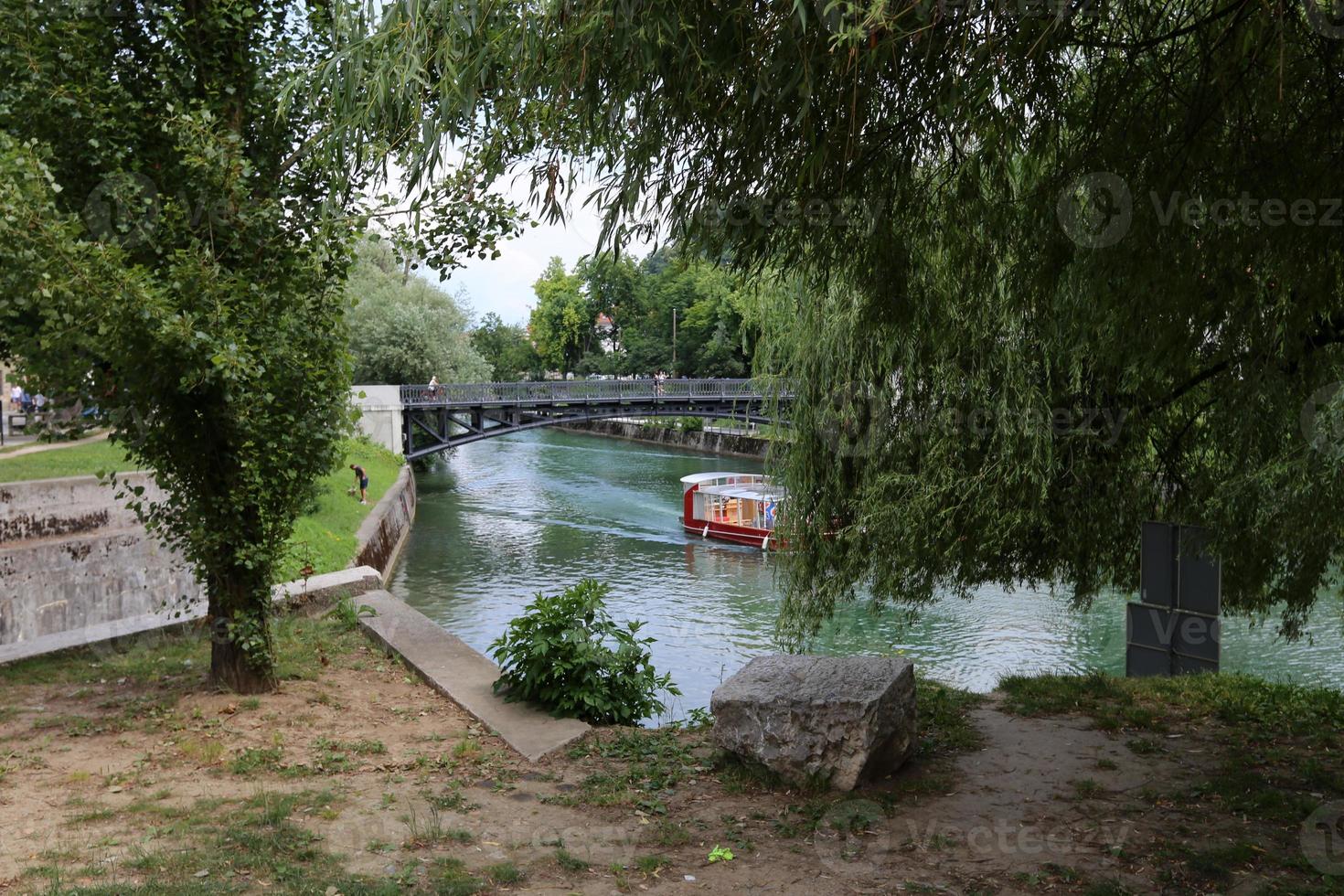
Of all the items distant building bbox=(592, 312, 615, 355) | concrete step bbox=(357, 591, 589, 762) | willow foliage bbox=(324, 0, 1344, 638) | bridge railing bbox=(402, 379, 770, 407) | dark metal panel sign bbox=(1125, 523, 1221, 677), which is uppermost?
distant building bbox=(592, 312, 615, 355)

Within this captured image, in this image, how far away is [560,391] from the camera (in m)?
38.8

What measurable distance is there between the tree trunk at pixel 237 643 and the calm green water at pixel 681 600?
633 centimetres

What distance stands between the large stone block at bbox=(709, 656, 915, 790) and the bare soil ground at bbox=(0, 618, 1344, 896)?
177 mm

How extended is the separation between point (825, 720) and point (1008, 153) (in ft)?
11.4

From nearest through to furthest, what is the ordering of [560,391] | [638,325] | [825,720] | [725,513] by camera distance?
[825,720] → [725,513] → [560,391] → [638,325]

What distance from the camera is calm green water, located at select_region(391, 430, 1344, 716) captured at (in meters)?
17.1

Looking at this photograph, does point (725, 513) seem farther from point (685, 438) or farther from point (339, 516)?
point (685, 438)

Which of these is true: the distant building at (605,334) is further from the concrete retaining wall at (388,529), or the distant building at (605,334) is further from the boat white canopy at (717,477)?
the concrete retaining wall at (388,529)

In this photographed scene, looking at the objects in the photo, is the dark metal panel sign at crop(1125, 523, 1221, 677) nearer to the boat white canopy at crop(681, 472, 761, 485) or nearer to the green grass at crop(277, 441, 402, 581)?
the green grass at crop(277, 441, 402, 581)

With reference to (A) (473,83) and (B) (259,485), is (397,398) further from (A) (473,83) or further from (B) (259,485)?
(A) (473,83)

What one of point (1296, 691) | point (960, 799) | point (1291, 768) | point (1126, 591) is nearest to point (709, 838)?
point (960, 799)

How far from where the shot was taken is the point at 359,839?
5535 millimetres

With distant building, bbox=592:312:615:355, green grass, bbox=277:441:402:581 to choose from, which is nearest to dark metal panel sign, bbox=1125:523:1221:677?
green grass, bbox=277:441:402:581

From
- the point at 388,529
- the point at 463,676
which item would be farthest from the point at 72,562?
the point at 388,529
